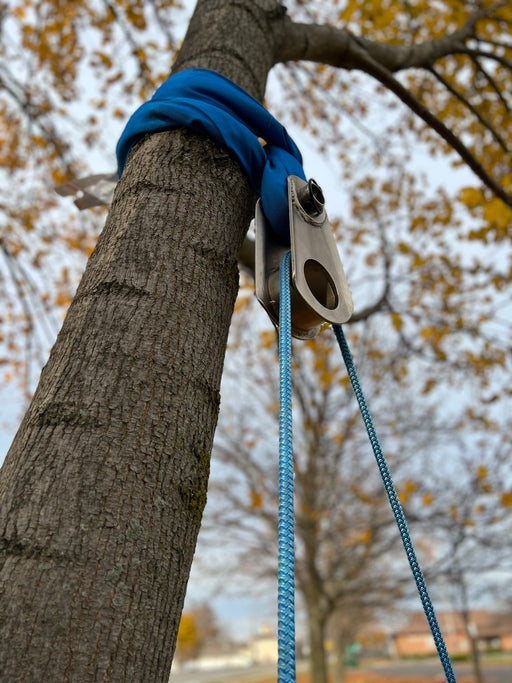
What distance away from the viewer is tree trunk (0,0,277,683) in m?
0.62

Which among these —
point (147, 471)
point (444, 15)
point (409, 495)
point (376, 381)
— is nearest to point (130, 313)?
point (147, 471)

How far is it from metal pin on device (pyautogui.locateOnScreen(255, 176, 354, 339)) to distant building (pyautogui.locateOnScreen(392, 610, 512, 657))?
144ft

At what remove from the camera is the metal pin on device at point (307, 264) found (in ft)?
3.45

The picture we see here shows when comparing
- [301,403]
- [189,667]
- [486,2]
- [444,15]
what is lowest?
[189,667]

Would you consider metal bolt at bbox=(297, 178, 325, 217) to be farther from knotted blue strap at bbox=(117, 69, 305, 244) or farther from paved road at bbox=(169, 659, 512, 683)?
paved road at bbox=(169, 659, 512, 683)

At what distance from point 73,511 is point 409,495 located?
31.9ft

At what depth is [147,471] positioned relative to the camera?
74cm

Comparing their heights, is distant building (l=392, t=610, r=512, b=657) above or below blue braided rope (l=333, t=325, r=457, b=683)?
above

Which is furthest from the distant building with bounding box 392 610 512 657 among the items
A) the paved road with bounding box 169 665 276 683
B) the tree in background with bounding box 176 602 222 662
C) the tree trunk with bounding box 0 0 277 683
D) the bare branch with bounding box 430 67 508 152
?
the tree trunk with bounding box 0 0 277 683

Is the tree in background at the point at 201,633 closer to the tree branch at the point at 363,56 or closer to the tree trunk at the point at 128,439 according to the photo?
the tree branch at the point at 363,56

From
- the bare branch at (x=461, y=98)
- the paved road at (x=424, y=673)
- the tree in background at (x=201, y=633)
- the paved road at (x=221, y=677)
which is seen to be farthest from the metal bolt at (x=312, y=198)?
the tree in background at (x=201, y=633)

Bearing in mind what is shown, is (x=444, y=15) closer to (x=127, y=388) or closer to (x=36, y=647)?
(x=127, y=388)

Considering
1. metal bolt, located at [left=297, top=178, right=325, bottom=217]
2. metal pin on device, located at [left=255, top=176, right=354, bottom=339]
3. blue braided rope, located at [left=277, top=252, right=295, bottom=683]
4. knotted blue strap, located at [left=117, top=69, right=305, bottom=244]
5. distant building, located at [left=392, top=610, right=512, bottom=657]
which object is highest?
distant building, located at [left=392, top=610, right=512, bottom=657]

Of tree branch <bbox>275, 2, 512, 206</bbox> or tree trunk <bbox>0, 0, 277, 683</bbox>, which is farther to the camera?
tree branch <bbox>275, 2, 512, 206</bbox>
